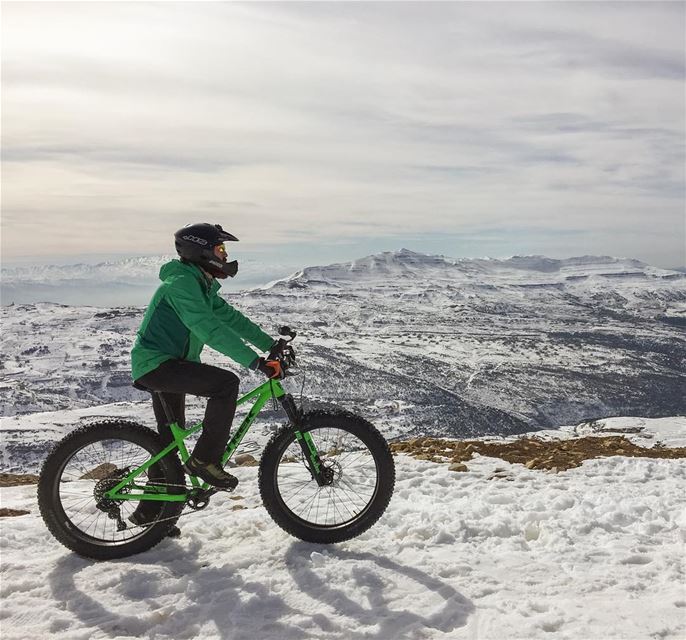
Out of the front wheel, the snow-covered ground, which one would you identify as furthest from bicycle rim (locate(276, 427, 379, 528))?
the snow-covered ground

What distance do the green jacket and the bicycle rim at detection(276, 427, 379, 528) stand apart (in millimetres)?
1377

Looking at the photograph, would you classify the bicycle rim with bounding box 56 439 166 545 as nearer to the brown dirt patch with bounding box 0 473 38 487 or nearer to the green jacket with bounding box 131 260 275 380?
the green jacket with bounding box 131 260 275 380

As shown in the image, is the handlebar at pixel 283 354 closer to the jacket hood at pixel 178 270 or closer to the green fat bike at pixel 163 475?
the green fat bike at pixel 163 475

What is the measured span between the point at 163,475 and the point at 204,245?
109 inches

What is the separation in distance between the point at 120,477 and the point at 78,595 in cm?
142

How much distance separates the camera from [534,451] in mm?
11500

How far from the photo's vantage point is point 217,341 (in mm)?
6102

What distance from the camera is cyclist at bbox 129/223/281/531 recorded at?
625cm

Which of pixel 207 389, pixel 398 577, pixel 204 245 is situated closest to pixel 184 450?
pixel 207 389

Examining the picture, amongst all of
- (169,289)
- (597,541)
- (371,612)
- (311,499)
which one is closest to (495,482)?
(597,541)

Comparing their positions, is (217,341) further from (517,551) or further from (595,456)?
(595,456)

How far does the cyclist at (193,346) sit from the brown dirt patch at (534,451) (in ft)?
17.3

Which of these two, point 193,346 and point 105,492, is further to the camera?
point 193,346

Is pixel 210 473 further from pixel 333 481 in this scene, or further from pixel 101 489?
pixel 333 481
